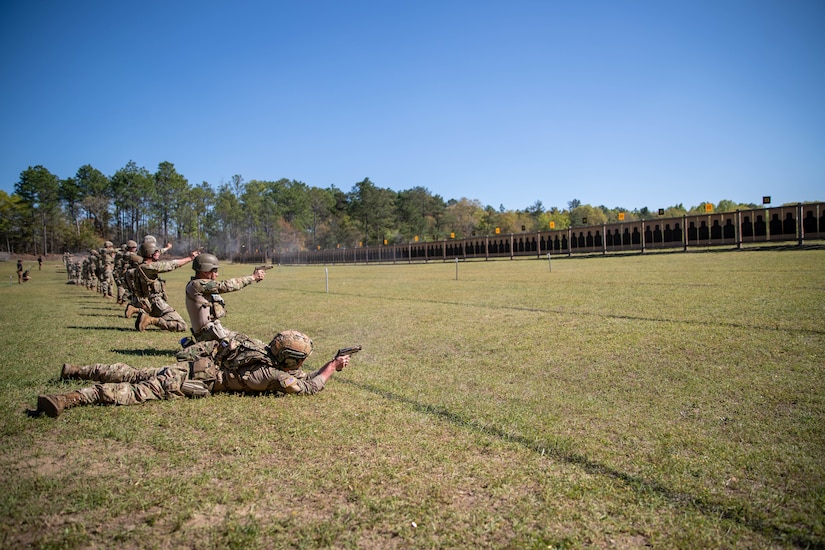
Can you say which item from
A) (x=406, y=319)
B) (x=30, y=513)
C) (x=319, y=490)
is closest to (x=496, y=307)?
(x=406, y=319)

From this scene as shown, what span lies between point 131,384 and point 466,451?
4428mm

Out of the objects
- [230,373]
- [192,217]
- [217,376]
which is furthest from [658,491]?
[192,217]

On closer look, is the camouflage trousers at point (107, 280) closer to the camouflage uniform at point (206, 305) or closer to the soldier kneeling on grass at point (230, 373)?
the camouflage uniform at point (206, 305)

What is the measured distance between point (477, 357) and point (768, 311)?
686cm

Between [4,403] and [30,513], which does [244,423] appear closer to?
[30,513]

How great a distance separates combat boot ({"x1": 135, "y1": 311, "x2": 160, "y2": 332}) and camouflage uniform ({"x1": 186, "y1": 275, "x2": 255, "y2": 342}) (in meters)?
5.71

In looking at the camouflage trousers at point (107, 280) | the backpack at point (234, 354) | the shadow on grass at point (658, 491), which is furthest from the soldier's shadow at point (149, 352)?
the camouflage trousers at point (107, 280)

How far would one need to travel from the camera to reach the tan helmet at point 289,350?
6379 mm

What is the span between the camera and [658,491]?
3.87 metres

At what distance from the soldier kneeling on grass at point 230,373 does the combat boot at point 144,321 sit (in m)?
6.72

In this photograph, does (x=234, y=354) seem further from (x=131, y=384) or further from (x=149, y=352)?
(x=149, y=352)

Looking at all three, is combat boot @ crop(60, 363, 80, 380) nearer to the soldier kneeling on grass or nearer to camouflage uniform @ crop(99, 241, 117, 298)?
the soldier kneeling on grass

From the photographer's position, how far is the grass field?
133 inches

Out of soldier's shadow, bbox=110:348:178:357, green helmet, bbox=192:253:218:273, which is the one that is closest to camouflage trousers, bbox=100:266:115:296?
soldier's shadow, bbox=110:348:178:357
